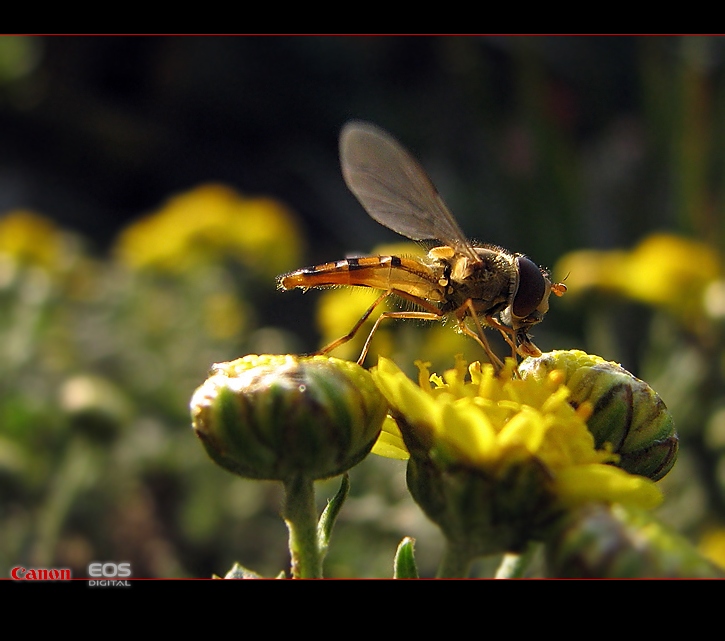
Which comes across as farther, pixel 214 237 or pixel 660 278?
pixel 214 237

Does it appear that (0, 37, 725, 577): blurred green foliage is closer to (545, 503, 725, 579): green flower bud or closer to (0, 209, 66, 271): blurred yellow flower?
(0, 209, 66, 271): blurred yellow flower

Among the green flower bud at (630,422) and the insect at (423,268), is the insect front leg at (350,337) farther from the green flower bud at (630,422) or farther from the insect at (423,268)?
the green flower bud at (630,422)

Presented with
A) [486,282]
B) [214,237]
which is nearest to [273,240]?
[214,237]

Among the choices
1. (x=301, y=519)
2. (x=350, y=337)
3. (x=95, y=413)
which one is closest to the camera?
(x=301, y=519)

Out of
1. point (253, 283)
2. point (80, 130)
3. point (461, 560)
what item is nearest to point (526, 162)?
point (253, 283)

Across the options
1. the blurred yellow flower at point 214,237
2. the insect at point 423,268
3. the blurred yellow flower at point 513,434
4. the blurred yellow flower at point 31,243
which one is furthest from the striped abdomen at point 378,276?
the blurred yellow flower at point 31,243

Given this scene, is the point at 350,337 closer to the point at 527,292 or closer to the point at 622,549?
the point at 527,292

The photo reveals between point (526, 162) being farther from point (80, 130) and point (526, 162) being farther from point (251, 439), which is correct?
point (251, 439)
